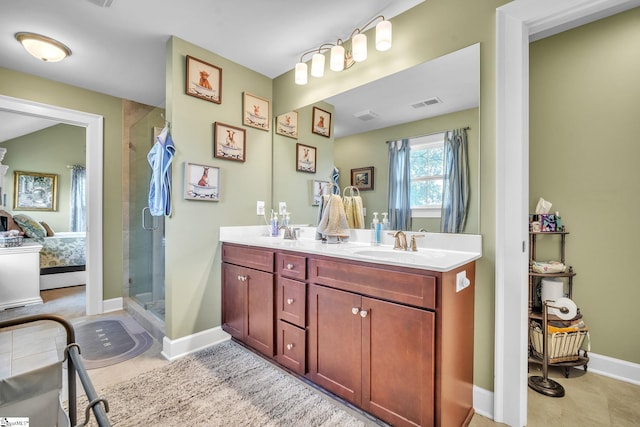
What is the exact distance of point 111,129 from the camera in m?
3.35

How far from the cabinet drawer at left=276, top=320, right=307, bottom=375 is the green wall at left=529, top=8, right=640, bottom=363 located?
76.5 inches

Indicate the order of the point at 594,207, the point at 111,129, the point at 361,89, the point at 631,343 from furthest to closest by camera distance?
the point at 111,129 → the point at 361,89 → the point at 594,207 → the point at 631,343

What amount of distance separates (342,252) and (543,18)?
5.13ft

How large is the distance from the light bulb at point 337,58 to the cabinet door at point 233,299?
64.9 inches

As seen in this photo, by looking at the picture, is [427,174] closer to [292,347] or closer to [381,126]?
[381,126]

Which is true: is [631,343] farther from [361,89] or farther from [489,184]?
[361,89]

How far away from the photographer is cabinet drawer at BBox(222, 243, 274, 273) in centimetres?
208

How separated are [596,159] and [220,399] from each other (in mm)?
2918

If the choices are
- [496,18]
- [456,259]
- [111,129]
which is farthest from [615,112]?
[111,129]

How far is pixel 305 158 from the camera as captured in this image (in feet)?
8.84

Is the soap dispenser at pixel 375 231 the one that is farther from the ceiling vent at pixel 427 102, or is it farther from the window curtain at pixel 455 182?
the ceiling vent at pixel 427 102

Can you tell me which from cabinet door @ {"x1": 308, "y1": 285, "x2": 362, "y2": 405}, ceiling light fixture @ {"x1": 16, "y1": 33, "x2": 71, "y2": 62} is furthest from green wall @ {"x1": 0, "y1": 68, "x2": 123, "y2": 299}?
cabinet door @ {"x1": 308, "y1": 285, "x2": 362, "y2": 405}

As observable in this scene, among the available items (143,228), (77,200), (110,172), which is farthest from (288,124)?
(77,200)

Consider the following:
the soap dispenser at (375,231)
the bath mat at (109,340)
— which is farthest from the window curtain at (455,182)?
the bath mat at (109,340)
